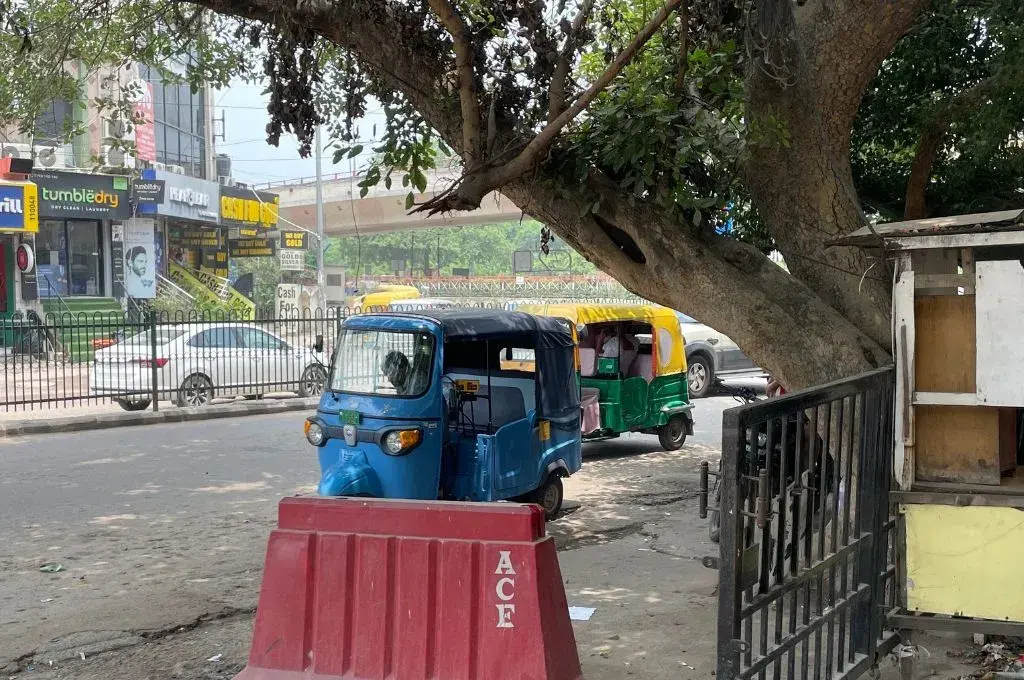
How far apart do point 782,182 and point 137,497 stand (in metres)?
6.92

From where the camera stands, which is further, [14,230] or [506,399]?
[14,230]

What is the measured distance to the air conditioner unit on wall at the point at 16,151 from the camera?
24.9m

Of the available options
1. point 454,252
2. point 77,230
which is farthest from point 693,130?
point 454,252

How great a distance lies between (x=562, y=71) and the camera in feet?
23.4

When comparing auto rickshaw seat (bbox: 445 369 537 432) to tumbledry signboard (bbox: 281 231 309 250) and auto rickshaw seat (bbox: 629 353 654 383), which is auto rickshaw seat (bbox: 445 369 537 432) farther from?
tumbledry signboard (bbox: 281 231 309 250)

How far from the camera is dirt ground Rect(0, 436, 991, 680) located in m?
5.49

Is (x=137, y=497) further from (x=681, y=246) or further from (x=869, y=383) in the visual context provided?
(x=869, y=383)

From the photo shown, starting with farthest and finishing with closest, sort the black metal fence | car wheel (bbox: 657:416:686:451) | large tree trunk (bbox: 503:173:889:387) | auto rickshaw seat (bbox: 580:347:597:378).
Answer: the black metal fence
car wheel (bbox: 657:416:686:451)
auto rickshaw seat (bbox: 580:347:597:378)
large tree trunk (bbox: 503:173:889:387)

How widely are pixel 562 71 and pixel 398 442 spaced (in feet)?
9.99

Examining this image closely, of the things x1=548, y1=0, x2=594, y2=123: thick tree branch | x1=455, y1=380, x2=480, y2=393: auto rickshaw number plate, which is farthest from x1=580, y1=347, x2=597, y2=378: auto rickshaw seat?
x1=548, y1=0, x2=594, y2=123: thick tree branch

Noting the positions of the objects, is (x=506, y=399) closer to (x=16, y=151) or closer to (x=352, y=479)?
(x=352, y=479)

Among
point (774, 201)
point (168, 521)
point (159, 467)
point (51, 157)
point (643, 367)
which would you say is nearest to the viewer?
point (774, 201)

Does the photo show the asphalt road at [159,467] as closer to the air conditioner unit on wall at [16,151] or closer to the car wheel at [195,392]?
the car wheel at [195,392]

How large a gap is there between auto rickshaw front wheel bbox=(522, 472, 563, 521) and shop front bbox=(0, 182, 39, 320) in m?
19.9
